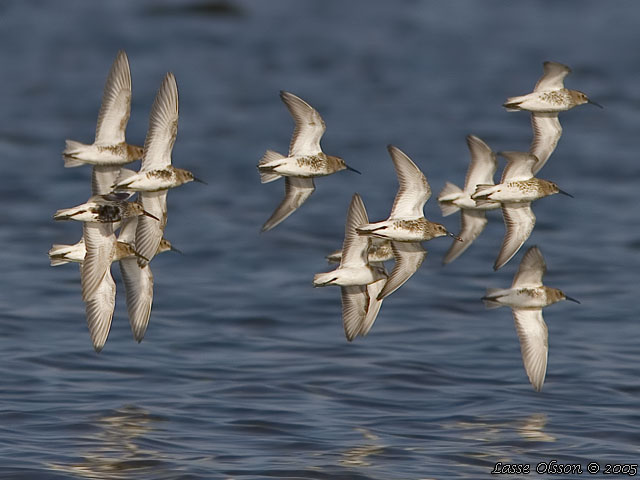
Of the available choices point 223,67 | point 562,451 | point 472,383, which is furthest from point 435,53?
point 562,451

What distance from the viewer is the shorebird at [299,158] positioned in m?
15.0

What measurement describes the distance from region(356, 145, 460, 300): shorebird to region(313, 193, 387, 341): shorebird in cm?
29

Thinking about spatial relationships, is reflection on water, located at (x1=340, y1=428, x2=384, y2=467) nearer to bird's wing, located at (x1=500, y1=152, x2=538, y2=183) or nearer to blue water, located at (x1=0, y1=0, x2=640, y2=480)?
blue water, located at (x1=0, y1=0, x2=640, y2=480)

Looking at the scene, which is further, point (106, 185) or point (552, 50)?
point (552, 50)

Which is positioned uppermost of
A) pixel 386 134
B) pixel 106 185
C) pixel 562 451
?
pixel 386 134

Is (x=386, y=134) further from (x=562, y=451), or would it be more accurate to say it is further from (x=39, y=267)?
(x=562, y=451)

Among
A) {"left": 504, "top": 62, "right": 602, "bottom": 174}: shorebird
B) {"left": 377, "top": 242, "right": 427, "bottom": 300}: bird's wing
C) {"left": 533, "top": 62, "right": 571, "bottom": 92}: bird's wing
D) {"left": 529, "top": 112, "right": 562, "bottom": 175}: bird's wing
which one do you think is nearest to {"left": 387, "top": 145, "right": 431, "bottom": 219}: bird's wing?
{"left": 377, "top": 242, "right": 427, "bottom": 300}: bird's wing

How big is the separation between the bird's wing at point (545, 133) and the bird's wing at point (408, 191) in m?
1.82

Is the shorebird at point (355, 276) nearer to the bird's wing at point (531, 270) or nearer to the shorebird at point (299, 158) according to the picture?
the shorebird at point (299, 158)

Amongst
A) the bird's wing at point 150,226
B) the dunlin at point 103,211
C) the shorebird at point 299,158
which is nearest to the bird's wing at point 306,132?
the shorebird at point 299,158

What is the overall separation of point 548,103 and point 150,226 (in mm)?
4924

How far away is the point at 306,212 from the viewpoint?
31.5 m

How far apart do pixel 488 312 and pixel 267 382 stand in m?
5.99

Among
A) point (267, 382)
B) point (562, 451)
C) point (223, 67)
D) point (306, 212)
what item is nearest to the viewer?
point (562, 451)
